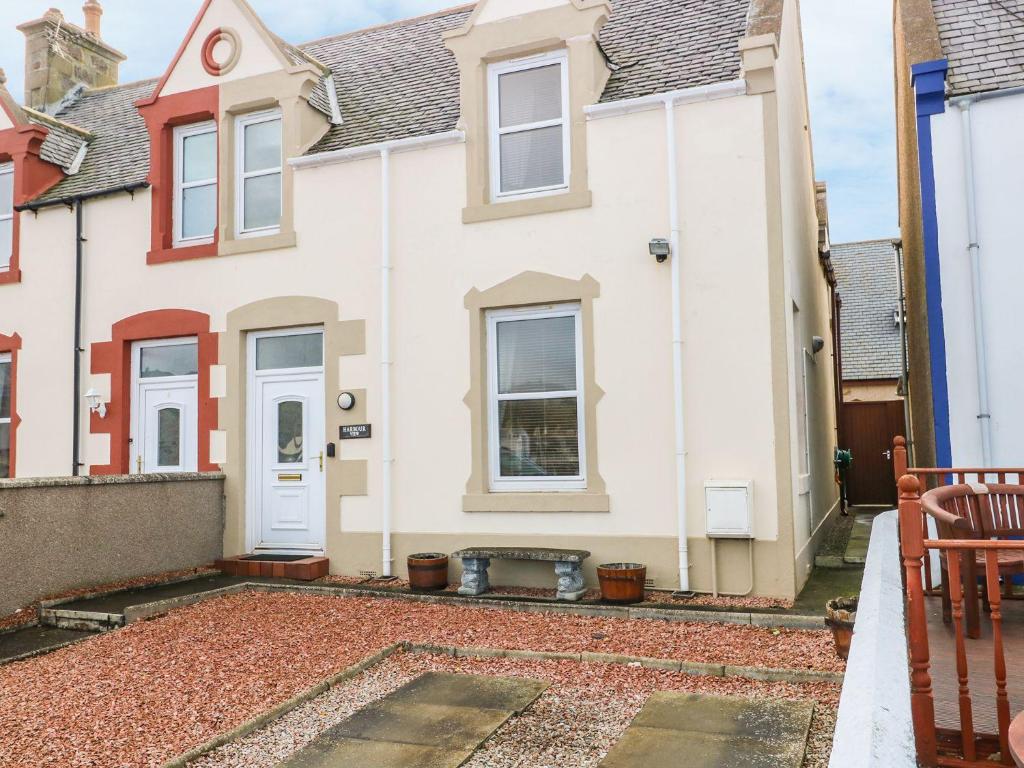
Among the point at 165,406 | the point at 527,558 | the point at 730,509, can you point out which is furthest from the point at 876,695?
the point at 165,406

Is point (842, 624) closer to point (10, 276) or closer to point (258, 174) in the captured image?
point (258, 174)

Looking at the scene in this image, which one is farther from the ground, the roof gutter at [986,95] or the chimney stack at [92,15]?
the chimney stack at [92,15]

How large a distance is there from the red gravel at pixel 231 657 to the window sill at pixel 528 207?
3.91 metres

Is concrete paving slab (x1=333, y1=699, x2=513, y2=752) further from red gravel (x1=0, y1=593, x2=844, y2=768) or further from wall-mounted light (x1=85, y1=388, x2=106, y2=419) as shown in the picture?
wall-mounted light (x1=85, y1=388, x2=106, y2=419)

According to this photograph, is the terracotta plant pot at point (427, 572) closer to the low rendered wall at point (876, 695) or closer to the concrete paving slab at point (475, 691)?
the concrete paving slab at point (475, 691)

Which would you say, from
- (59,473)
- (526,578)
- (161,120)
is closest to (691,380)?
(526,578)

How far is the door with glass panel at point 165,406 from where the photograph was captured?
10023mm

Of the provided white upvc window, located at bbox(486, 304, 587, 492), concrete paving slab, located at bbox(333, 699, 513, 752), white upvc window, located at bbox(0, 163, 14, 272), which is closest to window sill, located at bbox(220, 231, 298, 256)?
white upvc window, located at bbox(486, 304, 587, 492)

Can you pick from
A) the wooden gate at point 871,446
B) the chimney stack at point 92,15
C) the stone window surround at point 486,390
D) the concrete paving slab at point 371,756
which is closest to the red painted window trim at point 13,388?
the chimney stack at point 92,15

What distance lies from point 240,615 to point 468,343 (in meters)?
3.38

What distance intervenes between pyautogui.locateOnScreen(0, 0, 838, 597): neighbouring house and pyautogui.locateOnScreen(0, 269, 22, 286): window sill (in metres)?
0.09

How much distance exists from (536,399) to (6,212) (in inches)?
326

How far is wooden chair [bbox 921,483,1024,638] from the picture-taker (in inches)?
170

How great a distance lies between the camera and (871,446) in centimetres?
1770
